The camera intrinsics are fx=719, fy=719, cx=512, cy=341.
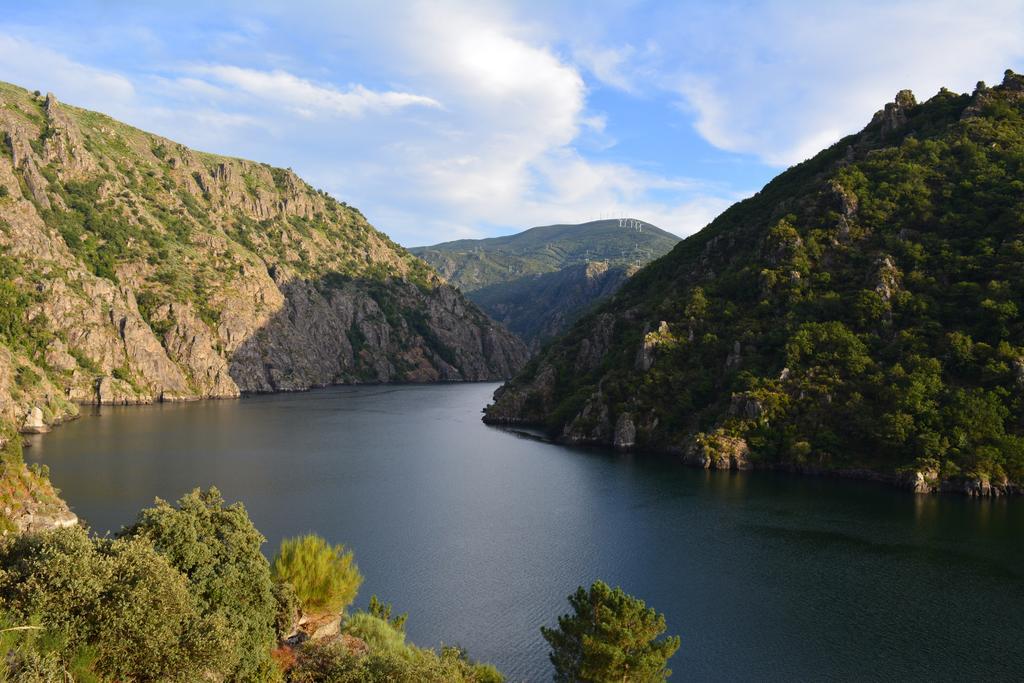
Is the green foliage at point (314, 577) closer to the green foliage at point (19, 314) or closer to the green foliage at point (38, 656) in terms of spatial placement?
the green foliage at point (38, 656)

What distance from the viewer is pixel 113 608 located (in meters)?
26.2

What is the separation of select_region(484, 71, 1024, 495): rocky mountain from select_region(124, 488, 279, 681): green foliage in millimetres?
83286

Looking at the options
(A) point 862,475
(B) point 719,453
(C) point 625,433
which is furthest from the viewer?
(C) point 625,433

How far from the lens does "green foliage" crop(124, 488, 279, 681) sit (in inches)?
1331

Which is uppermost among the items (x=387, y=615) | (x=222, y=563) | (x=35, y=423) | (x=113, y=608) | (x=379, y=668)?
(x=113, y=608)

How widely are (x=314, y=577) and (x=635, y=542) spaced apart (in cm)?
3747

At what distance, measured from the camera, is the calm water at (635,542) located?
4822 cm

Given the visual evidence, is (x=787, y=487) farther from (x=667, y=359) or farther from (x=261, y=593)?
(x=261, y=593)

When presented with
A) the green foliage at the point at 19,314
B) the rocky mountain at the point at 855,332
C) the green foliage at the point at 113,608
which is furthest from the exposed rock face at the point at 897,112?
the green foliage at the point at 19,314

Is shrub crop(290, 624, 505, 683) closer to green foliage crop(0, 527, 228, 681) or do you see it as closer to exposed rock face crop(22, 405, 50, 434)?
green foliage crop(0, 527, 228, 681)

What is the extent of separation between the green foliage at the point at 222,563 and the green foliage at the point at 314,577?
4.37 m

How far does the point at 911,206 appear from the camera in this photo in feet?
426

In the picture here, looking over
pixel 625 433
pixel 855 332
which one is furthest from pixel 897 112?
pixel 625 433

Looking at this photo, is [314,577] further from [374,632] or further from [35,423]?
[35,423]
